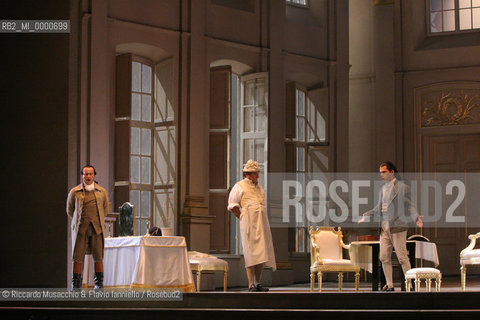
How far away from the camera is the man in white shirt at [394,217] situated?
8.04 meters

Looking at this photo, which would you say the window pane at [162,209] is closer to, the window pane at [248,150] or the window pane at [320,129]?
the window pane at [248,150]

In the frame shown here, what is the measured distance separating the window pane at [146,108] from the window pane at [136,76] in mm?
164

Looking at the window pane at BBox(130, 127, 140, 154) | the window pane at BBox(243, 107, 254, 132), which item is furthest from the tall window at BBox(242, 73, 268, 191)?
the window pane at BBox(130, 127, 140, 154)

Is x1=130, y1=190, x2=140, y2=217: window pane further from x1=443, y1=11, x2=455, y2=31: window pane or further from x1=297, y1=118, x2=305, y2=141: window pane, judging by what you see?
x1=443, y1=11, x2=455, y2=31: window pane

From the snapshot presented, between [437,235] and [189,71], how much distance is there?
5133 mm

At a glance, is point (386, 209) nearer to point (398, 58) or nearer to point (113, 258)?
point (113, 258)

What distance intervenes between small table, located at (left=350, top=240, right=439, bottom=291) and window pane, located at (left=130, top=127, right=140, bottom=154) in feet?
11.7

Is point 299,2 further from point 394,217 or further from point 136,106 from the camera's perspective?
point 394,217

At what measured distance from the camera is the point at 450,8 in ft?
46.4

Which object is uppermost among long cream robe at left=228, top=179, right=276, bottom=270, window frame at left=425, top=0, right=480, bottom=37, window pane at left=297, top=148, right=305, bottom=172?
window frame at left=425, top=0, right=480, bottom=37

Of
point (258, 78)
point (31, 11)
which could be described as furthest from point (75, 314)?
point (258, 78)

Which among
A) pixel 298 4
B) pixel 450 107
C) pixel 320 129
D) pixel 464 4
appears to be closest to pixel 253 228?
pixel 320 129

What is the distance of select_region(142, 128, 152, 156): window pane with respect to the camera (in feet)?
37.2

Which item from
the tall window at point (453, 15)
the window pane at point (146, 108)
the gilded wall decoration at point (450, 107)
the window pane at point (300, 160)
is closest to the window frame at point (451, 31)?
the tall window at point (453, 15)
